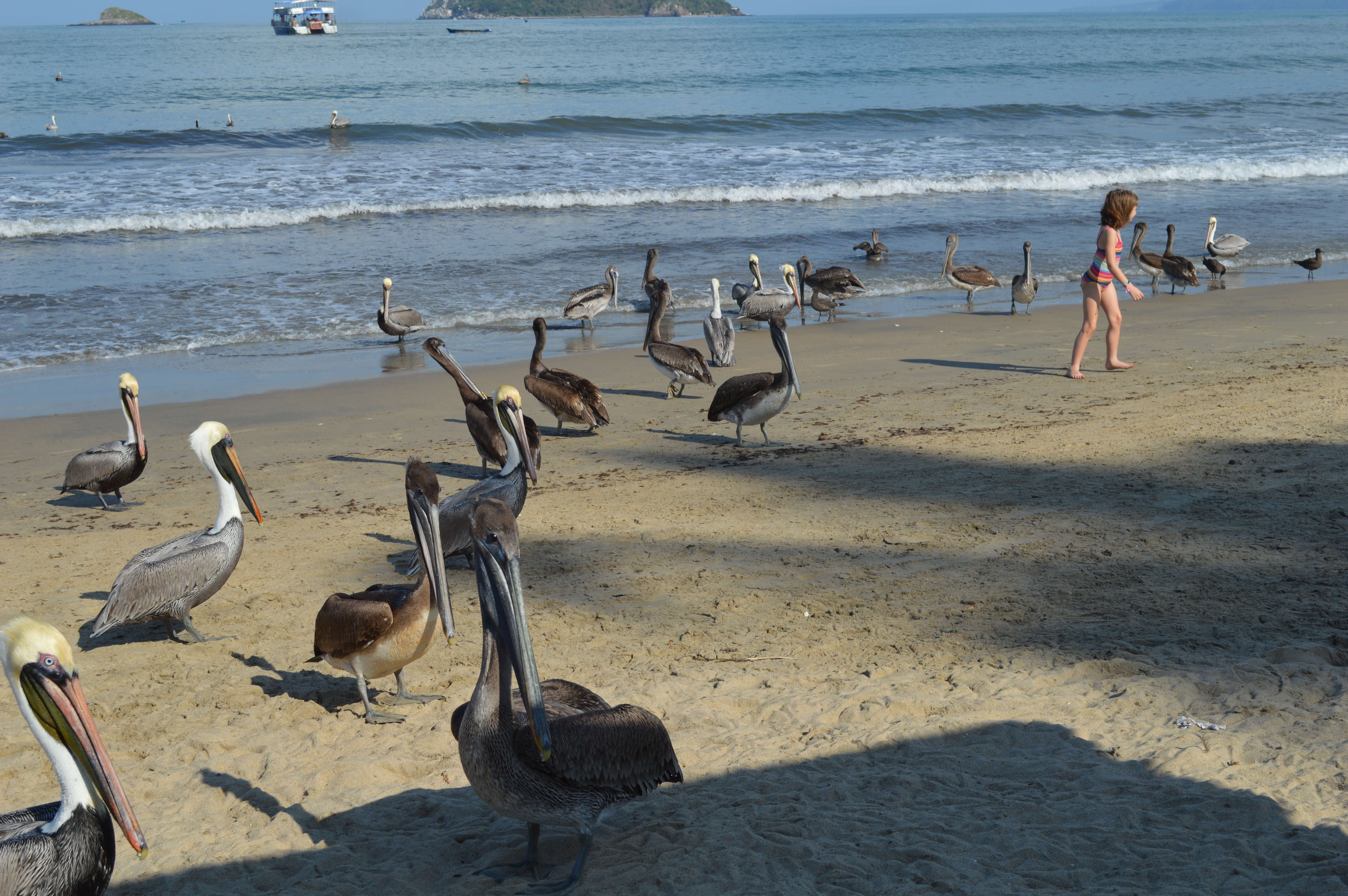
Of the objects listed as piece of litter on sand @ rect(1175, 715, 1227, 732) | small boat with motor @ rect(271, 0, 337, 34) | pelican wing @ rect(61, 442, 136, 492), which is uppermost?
small boat with motor @ rect(271, 0, 337, 34)

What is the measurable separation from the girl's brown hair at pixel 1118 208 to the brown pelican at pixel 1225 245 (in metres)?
8.61

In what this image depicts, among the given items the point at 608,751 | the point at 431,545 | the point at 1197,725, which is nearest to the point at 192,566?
the point at 431,545

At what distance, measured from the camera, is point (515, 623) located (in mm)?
3131

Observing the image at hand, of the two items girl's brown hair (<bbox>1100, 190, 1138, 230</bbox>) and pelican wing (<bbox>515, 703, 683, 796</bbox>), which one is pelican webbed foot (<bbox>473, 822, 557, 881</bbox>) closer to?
pelican wing (<bbox>515, 703, 683, 796</bbox>)

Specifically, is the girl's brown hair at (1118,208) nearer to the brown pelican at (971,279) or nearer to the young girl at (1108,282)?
the young girl at (1108,282)

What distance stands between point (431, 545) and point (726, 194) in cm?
2148

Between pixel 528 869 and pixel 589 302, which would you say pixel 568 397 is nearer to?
pixel 589 302

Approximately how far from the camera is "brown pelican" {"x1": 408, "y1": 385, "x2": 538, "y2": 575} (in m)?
6.37

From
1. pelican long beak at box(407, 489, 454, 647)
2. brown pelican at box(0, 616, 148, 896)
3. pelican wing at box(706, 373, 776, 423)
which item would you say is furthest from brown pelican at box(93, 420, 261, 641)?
pelican wing at box(706, 373, 776, 423)

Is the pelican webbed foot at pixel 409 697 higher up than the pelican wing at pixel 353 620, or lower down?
lower down

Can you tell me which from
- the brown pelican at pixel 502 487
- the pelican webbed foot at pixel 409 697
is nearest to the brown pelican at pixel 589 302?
the brown pelican at pixel 502 487

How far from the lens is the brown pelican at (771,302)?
14953 millimetres

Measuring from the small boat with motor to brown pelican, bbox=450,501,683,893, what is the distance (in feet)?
420

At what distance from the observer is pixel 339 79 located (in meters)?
54.5
